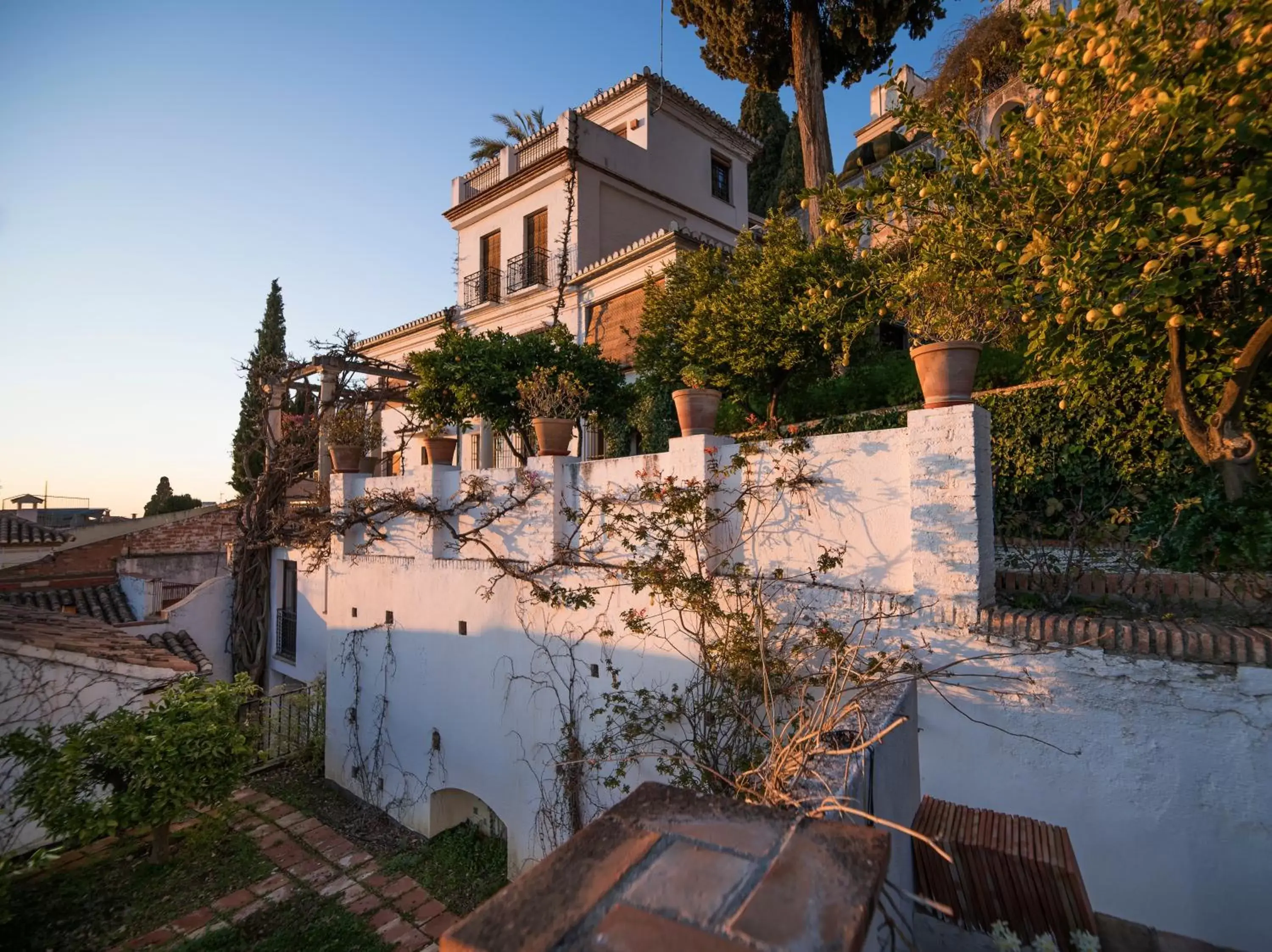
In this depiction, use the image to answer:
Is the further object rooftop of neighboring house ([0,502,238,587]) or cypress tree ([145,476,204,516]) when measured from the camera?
cypress tree ([145,476,204,516])

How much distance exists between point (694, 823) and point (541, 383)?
23.5 ft

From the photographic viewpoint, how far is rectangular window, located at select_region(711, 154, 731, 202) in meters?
18.0

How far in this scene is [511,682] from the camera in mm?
6586

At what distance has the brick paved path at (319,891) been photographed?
5316mm

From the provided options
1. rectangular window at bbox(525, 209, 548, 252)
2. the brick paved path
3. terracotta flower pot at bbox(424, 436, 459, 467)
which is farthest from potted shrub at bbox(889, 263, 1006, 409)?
rectangular window at bbox(525, 209, 548, 252)

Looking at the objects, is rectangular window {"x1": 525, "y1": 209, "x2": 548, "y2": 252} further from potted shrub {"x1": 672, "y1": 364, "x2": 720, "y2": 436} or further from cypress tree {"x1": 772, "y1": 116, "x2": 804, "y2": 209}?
cypress tree {"x1": 772, "y1": 116, "x2": 804, "y2": 209}

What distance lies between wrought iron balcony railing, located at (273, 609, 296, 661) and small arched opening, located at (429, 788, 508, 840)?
5.34 meters

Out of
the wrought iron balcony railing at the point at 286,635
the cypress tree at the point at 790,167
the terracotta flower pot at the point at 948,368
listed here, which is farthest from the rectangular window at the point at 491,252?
the terracotta flower pot at the point at 948,368


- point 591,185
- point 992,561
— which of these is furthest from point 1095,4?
point 591,185

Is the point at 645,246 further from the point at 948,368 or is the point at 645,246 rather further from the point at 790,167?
the point at 790,167

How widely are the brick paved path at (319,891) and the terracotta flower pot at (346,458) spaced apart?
4.44 m

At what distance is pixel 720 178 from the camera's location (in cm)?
1834

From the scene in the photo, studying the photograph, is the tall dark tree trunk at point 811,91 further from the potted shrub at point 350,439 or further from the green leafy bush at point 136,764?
the green leafy bush at point 136,764

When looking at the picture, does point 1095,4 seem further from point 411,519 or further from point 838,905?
point 411,519
